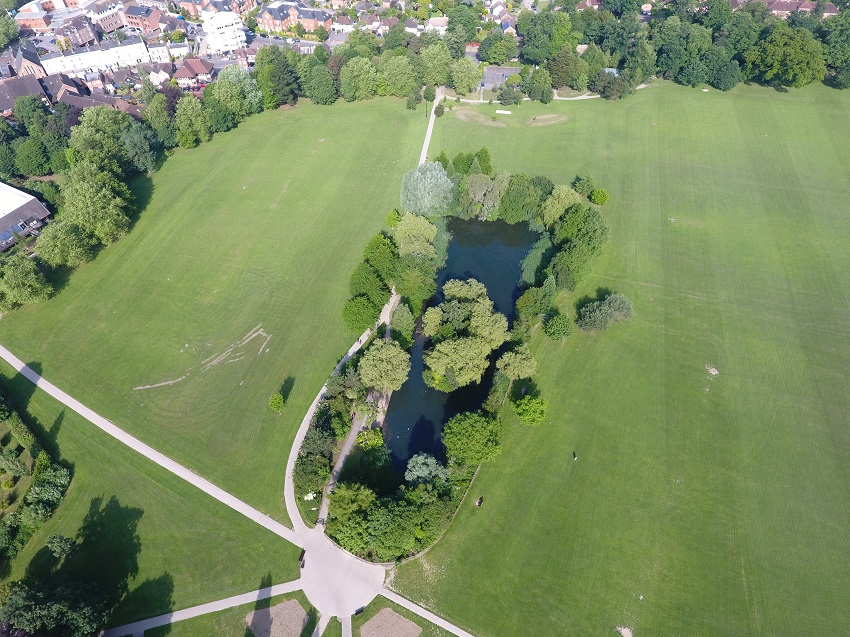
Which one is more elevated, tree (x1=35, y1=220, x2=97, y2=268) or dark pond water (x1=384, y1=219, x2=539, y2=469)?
tree (x1=35, y1=220, x2=97, y2=268)

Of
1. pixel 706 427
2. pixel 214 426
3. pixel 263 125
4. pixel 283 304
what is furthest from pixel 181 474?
pixel 263 125

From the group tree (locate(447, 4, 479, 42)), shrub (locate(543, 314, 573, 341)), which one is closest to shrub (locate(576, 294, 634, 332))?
shrub (locate(543, 314, 573, 341))

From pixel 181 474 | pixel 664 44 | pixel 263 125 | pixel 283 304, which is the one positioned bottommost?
pixel 181 474

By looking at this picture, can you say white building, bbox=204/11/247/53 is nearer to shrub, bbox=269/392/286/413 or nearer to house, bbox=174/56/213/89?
house, bbox=174/56/213/89

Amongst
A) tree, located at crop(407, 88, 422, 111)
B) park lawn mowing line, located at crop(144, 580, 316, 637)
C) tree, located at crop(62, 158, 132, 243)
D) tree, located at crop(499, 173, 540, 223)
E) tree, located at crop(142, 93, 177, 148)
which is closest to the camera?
park lawn mowing line, located at crop(144, 580, 316, 637)

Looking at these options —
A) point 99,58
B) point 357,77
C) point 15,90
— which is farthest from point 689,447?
point 99,58

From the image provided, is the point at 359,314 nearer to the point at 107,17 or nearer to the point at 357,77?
the point at 357,77

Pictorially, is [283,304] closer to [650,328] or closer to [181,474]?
[181,474]

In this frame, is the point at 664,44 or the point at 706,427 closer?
the point at 706,427
